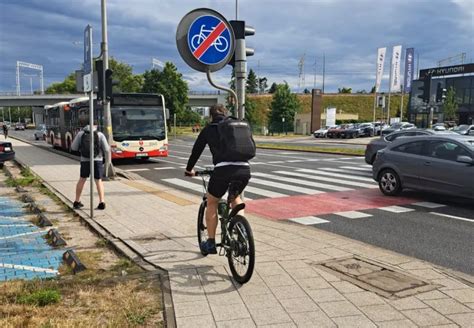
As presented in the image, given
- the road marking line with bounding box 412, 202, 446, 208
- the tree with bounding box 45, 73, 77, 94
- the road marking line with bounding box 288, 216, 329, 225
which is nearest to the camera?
the road marking line with bounding box 288, 216, 329, 225

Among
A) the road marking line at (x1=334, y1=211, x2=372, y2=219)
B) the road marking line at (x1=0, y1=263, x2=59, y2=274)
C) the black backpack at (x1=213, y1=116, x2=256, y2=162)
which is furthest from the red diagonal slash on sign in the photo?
the road marking line at (x1=334, y1=211, x2=372, y2=219)

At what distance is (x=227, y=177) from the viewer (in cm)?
456

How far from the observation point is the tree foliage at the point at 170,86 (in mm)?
63781

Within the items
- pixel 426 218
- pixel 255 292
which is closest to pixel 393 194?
pixel 426 218

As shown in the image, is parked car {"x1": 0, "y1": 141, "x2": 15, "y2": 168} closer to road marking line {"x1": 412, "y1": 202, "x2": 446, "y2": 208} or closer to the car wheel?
the car wheel

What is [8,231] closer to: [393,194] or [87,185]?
[87,185]

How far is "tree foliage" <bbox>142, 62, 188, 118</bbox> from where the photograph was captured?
63781 millimetres

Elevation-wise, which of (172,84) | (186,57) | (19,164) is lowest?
(19,164)

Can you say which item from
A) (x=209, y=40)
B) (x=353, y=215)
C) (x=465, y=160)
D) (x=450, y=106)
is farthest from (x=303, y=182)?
(x=450, y=106)

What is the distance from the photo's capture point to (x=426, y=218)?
8172mm

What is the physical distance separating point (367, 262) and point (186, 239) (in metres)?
2.51

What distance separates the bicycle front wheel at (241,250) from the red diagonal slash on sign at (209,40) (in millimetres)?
2131

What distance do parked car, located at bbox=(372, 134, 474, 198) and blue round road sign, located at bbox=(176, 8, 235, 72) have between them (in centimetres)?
596

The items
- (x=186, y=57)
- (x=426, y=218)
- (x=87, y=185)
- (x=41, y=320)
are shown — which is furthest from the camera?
(x=87, y=185)
